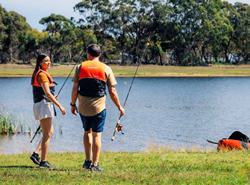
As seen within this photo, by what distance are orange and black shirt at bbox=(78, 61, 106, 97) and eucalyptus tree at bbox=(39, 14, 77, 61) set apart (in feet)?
244

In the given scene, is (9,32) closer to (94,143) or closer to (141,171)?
(94,143)

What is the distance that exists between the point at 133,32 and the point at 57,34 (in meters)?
15.6

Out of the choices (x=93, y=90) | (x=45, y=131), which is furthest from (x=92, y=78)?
(x=45, y=131)

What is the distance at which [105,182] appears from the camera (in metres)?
6.53

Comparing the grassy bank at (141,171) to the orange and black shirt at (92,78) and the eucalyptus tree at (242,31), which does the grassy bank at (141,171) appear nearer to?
the orange and black shirt at (92,78)

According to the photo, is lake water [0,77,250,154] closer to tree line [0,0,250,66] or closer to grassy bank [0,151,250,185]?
grassy bank [0,151,250,185]

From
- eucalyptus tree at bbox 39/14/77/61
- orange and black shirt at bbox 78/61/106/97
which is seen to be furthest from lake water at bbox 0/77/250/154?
eucalyptus tree at bbox 39/14/77/61

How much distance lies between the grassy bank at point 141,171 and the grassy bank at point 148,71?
60.7m

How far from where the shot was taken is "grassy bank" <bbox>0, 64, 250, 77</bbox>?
71875mm

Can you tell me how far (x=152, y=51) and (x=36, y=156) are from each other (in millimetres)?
82778

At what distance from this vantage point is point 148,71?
78.8 m

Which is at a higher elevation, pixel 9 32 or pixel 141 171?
pixel 141 171

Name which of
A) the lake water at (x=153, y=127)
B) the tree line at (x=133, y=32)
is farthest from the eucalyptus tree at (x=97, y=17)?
the lake water at (x=153, y=127)

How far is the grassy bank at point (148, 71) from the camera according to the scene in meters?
71.9
